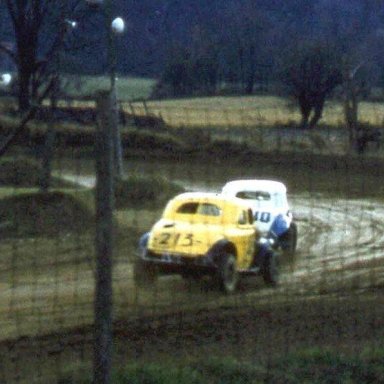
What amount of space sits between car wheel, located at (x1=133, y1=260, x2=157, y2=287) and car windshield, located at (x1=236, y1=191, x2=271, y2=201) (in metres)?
6.35

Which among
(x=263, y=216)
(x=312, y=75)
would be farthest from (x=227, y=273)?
(x=312, y=75)

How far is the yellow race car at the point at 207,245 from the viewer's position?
494 inches

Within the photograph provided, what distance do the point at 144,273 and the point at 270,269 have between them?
127 inches

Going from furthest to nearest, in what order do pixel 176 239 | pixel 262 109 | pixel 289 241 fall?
pixel 262 109 → pixel 289 241 → pixel 176 239

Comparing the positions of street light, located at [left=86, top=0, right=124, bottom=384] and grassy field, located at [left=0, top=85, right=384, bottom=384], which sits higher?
street light, located at [left=86, top=0, right=124, bottom=384]

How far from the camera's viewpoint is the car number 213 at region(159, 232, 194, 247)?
13555mm

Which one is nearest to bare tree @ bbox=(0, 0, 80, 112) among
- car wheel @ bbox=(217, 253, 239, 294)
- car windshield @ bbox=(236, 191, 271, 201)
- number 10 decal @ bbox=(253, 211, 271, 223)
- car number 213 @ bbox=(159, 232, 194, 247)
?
car number 213 @ bbox=(159, 232, 194, 247)

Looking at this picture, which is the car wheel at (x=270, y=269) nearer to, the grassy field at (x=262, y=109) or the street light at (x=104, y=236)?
the street light at (x=104, y=236)

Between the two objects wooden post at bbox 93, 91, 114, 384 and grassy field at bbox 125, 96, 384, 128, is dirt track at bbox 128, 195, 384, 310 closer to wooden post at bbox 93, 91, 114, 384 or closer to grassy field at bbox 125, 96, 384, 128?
wooden post at bbox 93, 91, 114, 384

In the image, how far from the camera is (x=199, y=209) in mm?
15281

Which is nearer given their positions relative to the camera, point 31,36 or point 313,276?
point 313,276

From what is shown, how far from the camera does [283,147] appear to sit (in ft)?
85.7

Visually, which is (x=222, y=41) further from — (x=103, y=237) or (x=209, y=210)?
(x=103, y=237)

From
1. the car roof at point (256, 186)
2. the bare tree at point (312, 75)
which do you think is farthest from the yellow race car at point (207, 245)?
the bare tree at point (312, 75)
